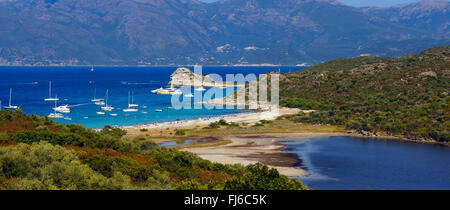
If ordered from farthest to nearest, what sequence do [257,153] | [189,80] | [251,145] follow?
[189,80] → [251,145] → [257,153]

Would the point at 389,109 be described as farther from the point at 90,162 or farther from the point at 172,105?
the point at 90,162

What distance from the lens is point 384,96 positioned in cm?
10456

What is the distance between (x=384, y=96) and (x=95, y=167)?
87.4 meters

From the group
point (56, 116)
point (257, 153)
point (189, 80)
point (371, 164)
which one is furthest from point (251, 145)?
point (189, 80)

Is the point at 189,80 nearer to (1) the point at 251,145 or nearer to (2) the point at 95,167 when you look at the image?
(1) the point at 251,145

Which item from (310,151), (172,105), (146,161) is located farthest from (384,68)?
(146,161)

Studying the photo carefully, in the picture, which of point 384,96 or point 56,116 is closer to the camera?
point 56,116

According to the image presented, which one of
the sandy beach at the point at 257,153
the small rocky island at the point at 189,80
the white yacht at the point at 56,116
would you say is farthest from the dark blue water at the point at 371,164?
the small rocky island at the point at 189,80

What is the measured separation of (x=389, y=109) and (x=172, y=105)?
193ft

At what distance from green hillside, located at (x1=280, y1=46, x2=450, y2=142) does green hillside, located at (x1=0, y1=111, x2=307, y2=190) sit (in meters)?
47.6

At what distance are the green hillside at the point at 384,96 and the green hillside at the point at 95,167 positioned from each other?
47.6m
